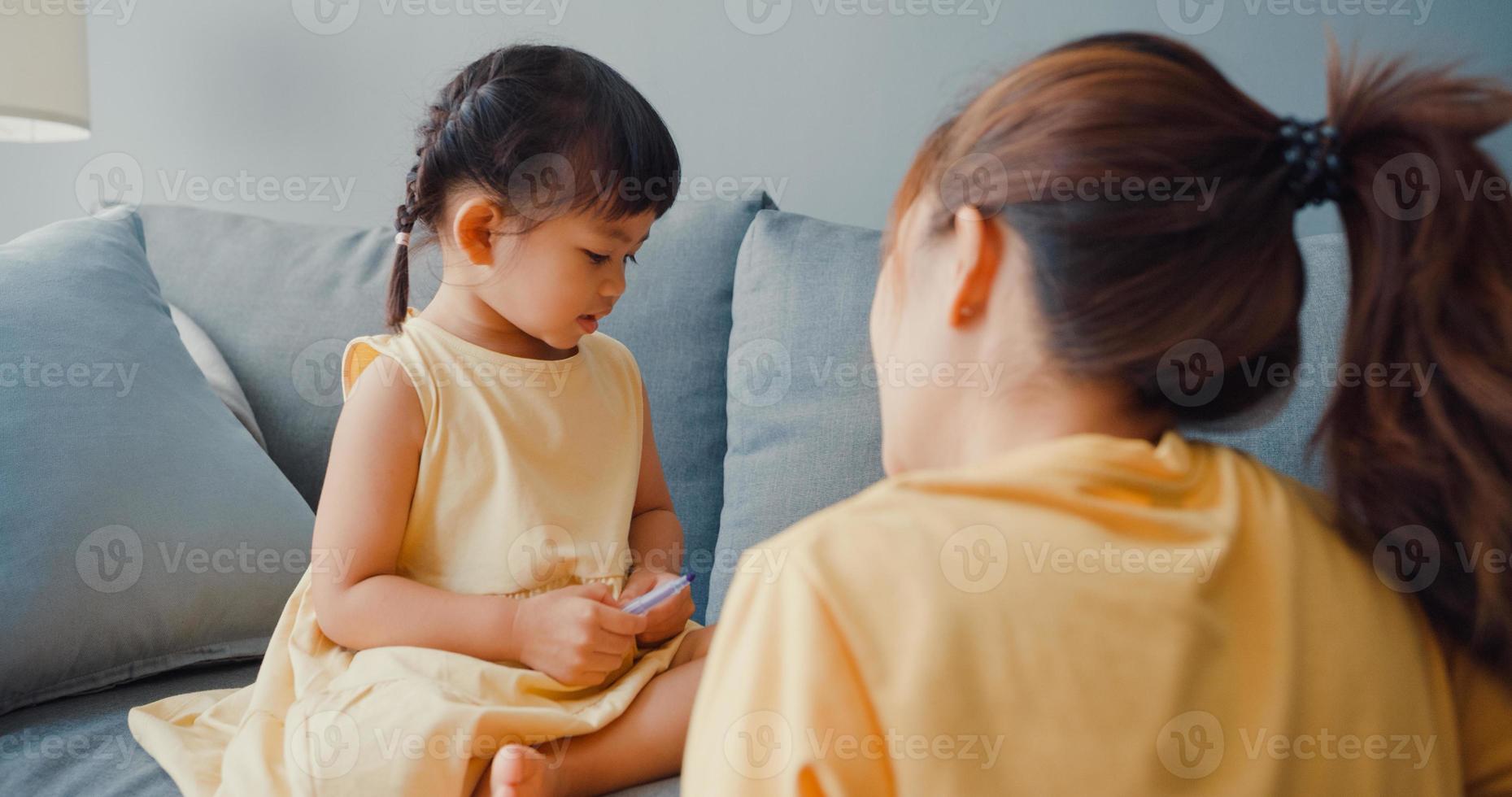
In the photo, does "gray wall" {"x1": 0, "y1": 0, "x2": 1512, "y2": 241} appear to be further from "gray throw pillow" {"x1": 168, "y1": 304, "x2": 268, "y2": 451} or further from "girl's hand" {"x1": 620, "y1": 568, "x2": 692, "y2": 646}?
"girl's hand" {"x1": 620, "y1": 568, "x2": 692, "y2": 646}

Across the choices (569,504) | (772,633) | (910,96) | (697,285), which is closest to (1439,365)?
(772,633)

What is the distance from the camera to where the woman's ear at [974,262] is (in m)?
0.64

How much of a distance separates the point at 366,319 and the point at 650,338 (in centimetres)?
43

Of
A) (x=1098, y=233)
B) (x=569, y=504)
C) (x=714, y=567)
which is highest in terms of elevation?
(x=1098, y=233)

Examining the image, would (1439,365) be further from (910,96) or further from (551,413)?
(910,96)

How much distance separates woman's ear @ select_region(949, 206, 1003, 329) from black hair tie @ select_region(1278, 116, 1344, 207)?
0.17m

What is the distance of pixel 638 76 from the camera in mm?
1896

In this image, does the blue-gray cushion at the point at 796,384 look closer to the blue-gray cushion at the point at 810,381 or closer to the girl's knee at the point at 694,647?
the blue-gray cushion at the point at 810,381

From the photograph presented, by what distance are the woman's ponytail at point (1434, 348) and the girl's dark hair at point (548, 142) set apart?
66 centimetres

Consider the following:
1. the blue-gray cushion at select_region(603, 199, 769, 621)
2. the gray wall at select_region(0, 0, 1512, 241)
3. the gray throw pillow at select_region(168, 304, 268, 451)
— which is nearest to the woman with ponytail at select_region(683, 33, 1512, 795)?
the blue-gray cushion at select_region(603, 199, 769, 621)

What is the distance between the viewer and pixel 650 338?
1.47m

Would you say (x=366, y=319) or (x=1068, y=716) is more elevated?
(x=1068, y=716)

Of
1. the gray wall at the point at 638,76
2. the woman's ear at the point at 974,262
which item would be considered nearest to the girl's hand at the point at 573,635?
the woman's ear at the point at 974,262

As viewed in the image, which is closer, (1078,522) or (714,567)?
(1078,522)
